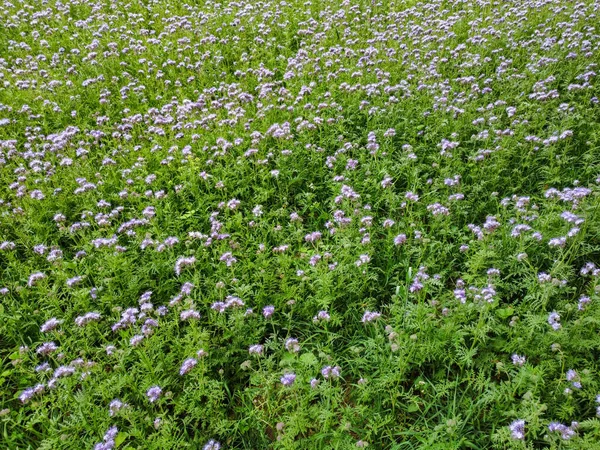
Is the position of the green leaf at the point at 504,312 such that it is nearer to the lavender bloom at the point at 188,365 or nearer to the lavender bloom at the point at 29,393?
the lavender bloom at the point at 188,365

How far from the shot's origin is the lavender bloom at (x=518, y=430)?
2.65 metres

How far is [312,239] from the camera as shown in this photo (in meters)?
4.19

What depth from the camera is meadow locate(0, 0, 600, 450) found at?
3213 millimetres

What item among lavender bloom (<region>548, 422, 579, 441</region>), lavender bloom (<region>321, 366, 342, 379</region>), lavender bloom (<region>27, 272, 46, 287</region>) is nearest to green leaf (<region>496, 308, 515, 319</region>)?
lavender bloom (<region>548, 422, 579, 441</region>)

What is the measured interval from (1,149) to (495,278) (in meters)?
6.13

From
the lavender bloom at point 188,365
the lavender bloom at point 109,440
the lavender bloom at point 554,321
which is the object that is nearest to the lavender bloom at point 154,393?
the lavender bloom at point 188,365

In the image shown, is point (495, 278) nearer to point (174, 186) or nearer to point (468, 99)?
point (468, 99)

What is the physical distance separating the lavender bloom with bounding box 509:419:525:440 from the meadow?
27mm

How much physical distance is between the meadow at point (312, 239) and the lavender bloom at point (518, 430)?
3 cm

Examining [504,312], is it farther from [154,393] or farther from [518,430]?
[154,393]

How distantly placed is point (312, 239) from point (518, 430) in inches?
86.6

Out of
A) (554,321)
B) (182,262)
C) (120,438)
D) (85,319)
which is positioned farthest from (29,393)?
(554,321)

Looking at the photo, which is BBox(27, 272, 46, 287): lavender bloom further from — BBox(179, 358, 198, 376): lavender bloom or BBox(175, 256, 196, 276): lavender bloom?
BBox(179, 358, 198, 376): lavender bloom

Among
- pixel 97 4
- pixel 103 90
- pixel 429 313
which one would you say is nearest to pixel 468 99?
pixel 429 313
